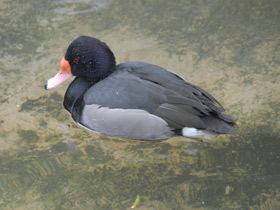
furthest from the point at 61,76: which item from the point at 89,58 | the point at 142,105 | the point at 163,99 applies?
the point at 163,99

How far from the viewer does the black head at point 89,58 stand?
4566 mm

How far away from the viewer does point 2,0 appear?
6512 mm

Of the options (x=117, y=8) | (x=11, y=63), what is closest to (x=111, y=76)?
(x=11, y=63)

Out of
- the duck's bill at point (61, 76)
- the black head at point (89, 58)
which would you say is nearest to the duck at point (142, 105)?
the black head at point (89, 58)

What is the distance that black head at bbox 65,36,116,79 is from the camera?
457cm

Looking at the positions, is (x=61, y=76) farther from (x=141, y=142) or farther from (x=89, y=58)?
(x=141, y=142)

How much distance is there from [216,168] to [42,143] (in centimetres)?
176

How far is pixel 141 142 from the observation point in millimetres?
4449

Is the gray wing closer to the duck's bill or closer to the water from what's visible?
the water

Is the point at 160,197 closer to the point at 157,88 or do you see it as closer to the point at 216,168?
the point at 216,168

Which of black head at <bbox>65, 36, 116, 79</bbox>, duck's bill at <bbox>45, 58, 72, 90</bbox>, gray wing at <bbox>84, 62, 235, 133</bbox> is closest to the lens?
gray wing at <bbox>84, 62, 235, 133</bbox>

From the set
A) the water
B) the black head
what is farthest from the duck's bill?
the water

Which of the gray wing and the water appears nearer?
the water

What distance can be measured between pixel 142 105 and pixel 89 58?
89cm
